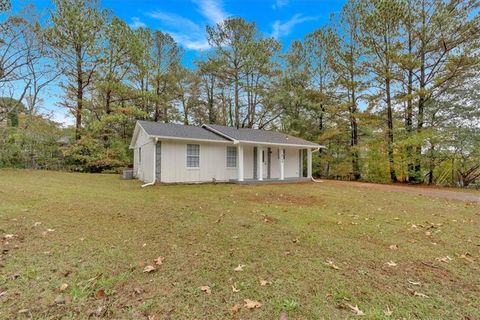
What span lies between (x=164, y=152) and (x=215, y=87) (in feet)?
50.0

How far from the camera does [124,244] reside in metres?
3.79

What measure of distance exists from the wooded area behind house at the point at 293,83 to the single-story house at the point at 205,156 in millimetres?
5476

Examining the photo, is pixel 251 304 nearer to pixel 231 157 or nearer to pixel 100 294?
pixel 100 294

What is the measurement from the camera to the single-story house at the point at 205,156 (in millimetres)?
11531

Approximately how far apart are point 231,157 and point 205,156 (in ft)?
5.46

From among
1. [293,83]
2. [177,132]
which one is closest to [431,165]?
[293,83]

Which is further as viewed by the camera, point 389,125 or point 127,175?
point 389,125

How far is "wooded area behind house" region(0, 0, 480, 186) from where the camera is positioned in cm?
1402

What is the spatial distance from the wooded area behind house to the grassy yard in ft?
37.4

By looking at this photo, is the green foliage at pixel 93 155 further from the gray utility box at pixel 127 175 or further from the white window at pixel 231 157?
the white window at pixel 231 157

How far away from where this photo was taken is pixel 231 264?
3176 millimetres

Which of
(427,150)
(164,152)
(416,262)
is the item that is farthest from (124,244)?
(427,150)

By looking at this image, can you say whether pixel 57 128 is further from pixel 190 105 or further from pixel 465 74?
pixel 465 74

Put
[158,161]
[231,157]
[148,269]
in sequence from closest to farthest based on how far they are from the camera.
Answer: [148,269] < [158,161] < [231,157]
